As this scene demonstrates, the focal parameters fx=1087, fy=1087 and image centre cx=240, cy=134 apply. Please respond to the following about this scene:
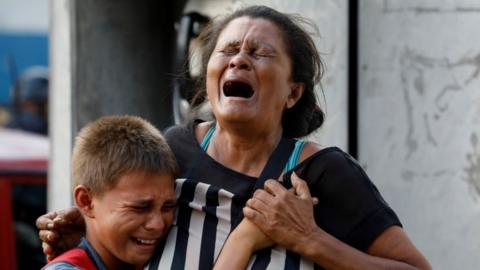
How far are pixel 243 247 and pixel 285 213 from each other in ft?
0.45

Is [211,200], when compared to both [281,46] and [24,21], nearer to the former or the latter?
[281,46]

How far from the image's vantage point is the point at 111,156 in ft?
9.83

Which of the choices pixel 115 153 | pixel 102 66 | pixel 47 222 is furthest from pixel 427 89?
pixel 102 66

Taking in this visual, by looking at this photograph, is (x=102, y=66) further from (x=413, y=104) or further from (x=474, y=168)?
(x=474, y=168)

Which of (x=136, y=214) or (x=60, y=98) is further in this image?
(x=60, y=98)

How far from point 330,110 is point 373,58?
0.78 feet

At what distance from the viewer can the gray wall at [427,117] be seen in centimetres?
363

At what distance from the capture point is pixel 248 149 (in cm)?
296

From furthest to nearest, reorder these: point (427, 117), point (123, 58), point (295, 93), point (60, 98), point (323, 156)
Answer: point (123, 58) → point (60, 98) → point (427, 117) → point (295, 93) → point (323, 156)

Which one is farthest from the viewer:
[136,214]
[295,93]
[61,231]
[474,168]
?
[474,168]

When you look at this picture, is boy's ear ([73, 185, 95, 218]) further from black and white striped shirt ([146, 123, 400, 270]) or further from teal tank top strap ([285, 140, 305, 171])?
teal tank top strap ([285, 140, 305, 171])

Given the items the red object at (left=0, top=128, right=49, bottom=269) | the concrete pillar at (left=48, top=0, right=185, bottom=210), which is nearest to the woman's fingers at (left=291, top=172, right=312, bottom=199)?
the concrete pillar at (left=48, top=0, right=185, bottom=210)

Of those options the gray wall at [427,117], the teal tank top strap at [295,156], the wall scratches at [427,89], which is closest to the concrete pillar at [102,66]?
the gray wall at [427,117]

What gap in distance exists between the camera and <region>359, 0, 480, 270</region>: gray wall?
3.63 m
